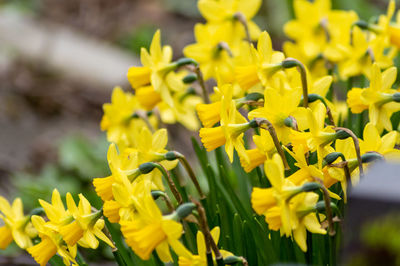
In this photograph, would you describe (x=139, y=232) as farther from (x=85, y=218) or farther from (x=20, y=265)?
(x=20, y=265)

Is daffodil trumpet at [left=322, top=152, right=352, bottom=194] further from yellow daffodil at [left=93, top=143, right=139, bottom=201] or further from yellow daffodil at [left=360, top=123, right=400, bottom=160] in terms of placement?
yellow daffodil at [left=93, top=143, right=139, bottom=201]

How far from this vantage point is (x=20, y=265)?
201 cm

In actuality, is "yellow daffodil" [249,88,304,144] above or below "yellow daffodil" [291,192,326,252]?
above

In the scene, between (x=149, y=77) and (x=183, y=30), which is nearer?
(x=149, y=77)

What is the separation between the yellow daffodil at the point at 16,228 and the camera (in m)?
1.55

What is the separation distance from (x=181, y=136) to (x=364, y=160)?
2.79 meters

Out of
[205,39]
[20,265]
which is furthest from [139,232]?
[20,265]

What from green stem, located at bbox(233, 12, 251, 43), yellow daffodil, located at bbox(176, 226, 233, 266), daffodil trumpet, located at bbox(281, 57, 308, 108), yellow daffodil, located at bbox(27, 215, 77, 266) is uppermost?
green stem, located at bbox(233, 12, 251, 43)

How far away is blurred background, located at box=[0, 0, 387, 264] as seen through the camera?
346 centimetres

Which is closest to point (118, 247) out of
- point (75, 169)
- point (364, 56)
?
point (364, 56)

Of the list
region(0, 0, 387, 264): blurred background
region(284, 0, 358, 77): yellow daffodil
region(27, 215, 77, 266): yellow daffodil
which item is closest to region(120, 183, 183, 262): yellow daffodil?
region(27, 215, 77, 266): yellow daffodil

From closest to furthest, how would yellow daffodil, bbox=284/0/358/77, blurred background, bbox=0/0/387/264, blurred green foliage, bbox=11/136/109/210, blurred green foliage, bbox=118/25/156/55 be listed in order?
yellow daffodil, bbox=284/0/358/77
blurred green foliage, bbox=11/136/109/210
blurred background, bbox=0/0/387/264
blurred green foliage, bbox=118/25/156/55

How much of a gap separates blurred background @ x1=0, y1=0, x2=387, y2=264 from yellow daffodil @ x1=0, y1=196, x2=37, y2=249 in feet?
4.50

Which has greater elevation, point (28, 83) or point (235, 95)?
point (235, 95)
